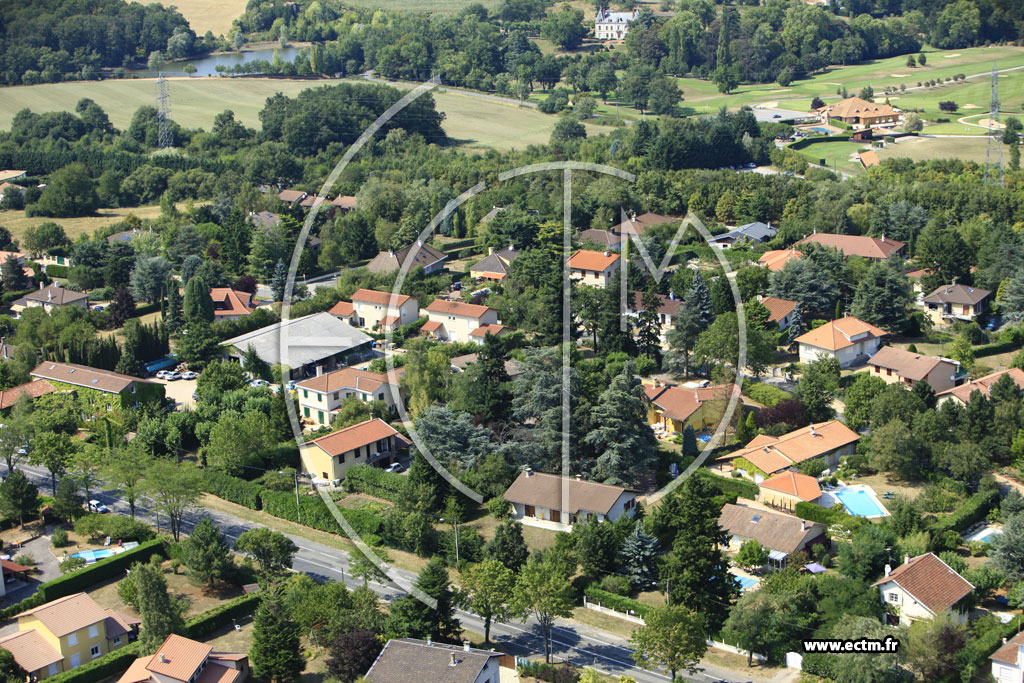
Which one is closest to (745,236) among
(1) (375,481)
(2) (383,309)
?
(2) (383,309)

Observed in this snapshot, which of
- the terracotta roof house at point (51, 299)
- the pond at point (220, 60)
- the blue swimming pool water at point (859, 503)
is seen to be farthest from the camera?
the pond at point (220, 60)

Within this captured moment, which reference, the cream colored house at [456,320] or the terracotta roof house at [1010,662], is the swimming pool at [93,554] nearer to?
the cream colored house at [456,320]

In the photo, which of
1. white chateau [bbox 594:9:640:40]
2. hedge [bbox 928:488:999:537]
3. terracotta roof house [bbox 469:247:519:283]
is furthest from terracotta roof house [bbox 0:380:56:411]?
white chateau [bbox 594:9:640:40]

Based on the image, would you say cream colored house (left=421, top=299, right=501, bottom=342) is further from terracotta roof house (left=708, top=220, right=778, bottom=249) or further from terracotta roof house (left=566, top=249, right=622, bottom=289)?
terracotta roof house (left=708, top=220, right=778, bottom=249)

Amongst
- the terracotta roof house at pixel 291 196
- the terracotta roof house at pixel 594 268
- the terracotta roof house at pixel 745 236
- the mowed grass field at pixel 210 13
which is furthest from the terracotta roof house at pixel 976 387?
the mowed grass field at pixel 210 13

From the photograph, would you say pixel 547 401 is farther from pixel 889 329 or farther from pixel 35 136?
pixel 35 136

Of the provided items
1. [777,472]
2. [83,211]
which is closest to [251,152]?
[83,211]
